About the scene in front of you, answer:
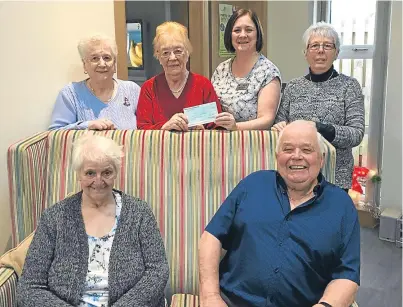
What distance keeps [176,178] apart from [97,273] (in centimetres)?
55

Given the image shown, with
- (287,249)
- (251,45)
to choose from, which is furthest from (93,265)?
(251,45)

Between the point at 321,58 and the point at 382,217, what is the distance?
1.78m

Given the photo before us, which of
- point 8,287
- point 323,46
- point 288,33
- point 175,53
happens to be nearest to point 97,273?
point 8,287

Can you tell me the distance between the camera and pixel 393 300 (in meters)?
2.76

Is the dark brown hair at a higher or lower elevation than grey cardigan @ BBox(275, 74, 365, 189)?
higher

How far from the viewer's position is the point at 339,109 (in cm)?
225

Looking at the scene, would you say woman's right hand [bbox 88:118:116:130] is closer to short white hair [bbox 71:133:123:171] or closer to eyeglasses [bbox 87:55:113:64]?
eyeglasses [bbox 87:55:113:64]

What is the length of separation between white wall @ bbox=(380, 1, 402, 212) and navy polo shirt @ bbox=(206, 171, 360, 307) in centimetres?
209

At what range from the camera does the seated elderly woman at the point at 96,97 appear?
223 cm

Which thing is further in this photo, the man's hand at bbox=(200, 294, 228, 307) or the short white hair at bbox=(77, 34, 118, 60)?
the short white hair at bbox=(77, 34, 118, 60)

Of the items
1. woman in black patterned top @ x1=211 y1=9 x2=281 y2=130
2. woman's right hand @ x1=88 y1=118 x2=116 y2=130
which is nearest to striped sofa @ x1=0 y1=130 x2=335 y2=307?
woman's right hand @ x1=88 y1=118 x2=116 y2=130

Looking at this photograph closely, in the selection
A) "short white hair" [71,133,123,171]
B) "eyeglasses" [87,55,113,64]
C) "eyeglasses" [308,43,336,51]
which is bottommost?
"short white hair" [71,133,123,171]

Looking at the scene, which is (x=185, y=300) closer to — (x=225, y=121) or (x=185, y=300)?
(x=185, y=300)

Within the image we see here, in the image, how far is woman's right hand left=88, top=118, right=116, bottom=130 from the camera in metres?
2.15
